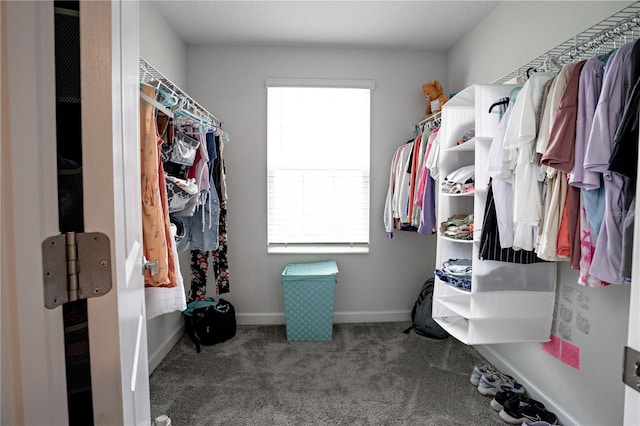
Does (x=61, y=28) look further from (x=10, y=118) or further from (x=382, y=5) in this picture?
(x=382, y=5)

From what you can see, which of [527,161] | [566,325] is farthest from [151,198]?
[566,325]

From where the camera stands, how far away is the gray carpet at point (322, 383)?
6.06ft

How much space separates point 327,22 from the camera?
2633 millimetres

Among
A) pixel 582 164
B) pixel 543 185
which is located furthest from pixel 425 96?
pixel 582 164

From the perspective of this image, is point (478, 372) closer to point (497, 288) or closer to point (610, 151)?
point (497, 288)

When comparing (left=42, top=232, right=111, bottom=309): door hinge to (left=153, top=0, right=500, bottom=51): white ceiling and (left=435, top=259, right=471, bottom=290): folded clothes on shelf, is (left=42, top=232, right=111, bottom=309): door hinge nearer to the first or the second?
(left=435, top=259, right=471, bottom=290): folded clothes on shelf

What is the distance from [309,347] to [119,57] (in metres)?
2.54

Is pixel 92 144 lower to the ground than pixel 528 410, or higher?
higher

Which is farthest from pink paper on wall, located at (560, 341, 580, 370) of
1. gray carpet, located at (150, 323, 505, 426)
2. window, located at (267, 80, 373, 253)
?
window, located at (267, 80, 373, 253)

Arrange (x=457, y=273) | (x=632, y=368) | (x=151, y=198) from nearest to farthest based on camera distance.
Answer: (x=632, y=368)
(x=151, y=198)
(x=457, y=273)

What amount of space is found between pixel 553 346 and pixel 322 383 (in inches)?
55.0

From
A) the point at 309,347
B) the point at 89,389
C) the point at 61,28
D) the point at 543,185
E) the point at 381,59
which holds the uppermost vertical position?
the point at 381,59

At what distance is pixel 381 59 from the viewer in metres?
3.09

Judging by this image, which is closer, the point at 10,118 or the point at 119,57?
the point at 10,118
